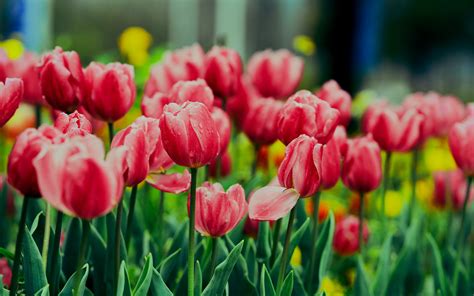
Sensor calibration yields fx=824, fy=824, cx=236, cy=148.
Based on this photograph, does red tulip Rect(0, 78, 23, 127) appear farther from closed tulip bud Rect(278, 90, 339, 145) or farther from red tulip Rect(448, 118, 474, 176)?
red tulip Rect(448, 118, 474, 176)

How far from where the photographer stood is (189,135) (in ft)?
3.74

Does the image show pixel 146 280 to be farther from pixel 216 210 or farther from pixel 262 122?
pixel 262 122

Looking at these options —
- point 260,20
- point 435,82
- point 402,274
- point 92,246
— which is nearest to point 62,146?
point 92,246

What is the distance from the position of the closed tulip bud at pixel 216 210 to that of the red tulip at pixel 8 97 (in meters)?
0.30

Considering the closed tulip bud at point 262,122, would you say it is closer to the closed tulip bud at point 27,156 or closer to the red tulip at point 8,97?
the red tulip at point 8,97

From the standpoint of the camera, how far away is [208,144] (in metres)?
1.15

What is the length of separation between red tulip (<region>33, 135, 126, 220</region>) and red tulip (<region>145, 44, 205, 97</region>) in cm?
85

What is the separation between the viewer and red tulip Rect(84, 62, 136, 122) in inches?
54.0

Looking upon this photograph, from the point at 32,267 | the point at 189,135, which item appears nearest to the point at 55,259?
the point at 32,267

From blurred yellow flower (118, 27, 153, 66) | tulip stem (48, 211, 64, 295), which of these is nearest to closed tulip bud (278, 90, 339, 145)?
tulip stem (48, 211, 64, 295)

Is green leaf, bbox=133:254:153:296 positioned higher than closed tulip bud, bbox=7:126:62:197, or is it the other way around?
closed tulip bud, bbox=7:126:62:197

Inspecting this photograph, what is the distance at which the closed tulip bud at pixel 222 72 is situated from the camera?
174cm

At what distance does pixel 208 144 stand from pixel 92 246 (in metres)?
0.40

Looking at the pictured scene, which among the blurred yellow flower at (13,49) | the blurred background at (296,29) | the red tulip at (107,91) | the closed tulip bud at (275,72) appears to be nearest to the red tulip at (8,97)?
the red tulip at (107,91)
